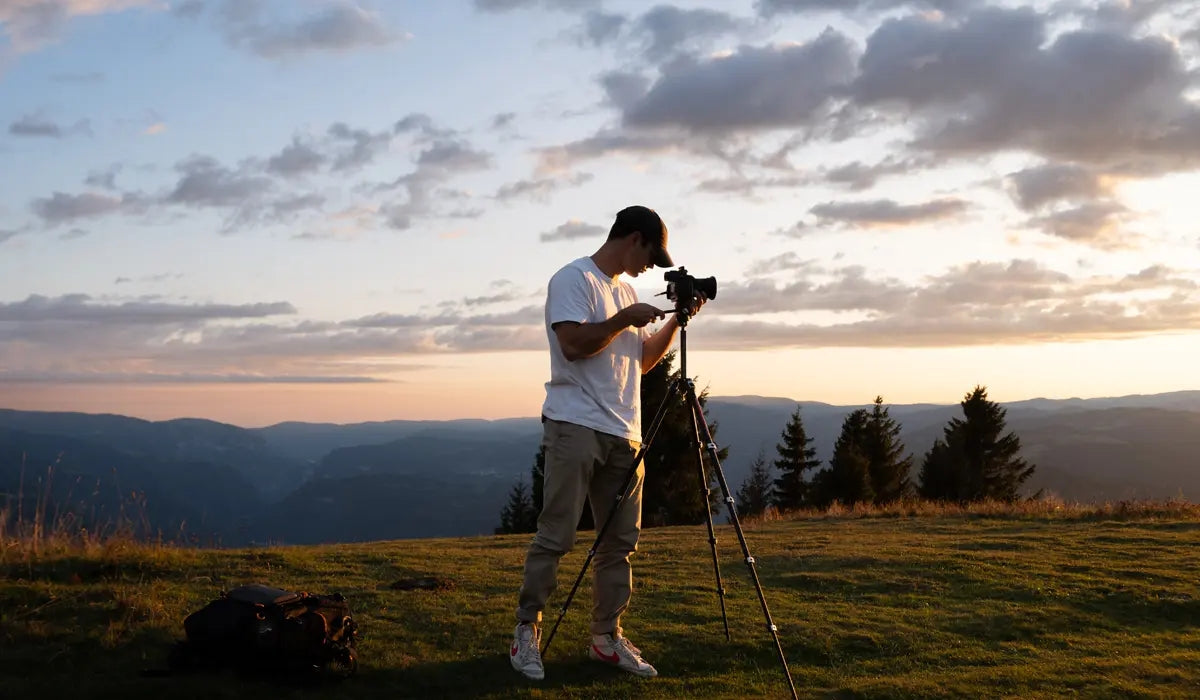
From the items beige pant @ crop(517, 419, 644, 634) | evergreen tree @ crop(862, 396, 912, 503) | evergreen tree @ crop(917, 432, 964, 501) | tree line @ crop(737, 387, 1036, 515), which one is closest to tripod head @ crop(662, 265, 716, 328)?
beige pant @ crop(517, 419, 644, 634)

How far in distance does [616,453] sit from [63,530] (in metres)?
6.16

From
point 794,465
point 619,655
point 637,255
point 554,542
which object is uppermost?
point 637,255

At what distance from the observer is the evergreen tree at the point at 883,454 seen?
1943 inches

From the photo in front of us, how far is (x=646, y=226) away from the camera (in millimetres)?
5379

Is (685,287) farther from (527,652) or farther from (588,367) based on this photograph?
(527,652)

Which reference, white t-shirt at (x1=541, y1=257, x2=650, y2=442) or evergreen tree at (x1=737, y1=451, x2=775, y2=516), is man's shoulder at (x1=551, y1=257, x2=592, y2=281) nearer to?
white t-shirt at (x1=541, y1=257, x2=650, y2=442)

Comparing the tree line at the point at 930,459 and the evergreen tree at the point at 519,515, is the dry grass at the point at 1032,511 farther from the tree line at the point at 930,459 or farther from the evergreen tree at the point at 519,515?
the tree line at the point at 930,459

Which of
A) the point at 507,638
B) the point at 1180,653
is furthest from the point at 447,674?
the point at 1180,653

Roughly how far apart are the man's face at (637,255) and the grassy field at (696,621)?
2.59 meters

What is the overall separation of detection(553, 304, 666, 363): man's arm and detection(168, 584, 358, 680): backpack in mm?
2261

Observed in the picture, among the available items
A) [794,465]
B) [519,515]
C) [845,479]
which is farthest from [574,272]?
[794,465]

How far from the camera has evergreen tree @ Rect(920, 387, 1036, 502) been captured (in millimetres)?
49906

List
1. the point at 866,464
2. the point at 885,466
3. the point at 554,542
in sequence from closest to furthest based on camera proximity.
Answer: the point at 554,542
the point at 866,464
the point at 885,466

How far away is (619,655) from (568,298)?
238cm
